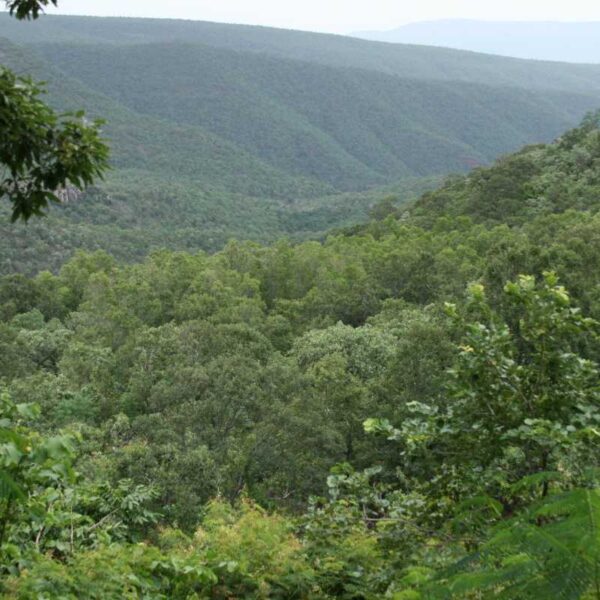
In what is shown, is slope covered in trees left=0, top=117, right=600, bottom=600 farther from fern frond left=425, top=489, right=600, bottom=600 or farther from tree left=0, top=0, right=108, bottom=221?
tree left=0, top=0, right=108, bottom=221

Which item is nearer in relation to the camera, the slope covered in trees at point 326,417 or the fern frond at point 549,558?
the fern frond at point 549,558

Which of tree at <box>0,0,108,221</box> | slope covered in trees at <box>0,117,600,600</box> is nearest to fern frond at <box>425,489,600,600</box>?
slope covered in trees at <box>0,117,600,600</box>

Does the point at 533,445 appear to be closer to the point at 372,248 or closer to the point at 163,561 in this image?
the point at 163,561

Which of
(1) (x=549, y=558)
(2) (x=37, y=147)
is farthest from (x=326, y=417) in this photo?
(1) (x=549, y=558)

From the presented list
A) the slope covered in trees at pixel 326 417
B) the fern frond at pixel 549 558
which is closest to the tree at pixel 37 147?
the slope covered in trees at pixel 326 417

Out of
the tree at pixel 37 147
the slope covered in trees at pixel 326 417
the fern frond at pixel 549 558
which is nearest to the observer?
the fern frond at pixel 549 558

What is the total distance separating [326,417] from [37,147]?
17015 mm

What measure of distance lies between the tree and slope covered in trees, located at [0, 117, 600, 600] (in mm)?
1234

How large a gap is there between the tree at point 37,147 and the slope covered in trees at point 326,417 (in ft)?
4.05

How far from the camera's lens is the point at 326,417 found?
20906 millimetres

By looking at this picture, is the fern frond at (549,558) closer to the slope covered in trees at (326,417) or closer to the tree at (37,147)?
the slope covered in trees at (326,417)

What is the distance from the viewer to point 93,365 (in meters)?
27.6

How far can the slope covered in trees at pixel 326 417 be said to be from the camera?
5.20 meters

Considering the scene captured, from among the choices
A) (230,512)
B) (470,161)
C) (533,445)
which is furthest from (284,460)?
(470,161)
